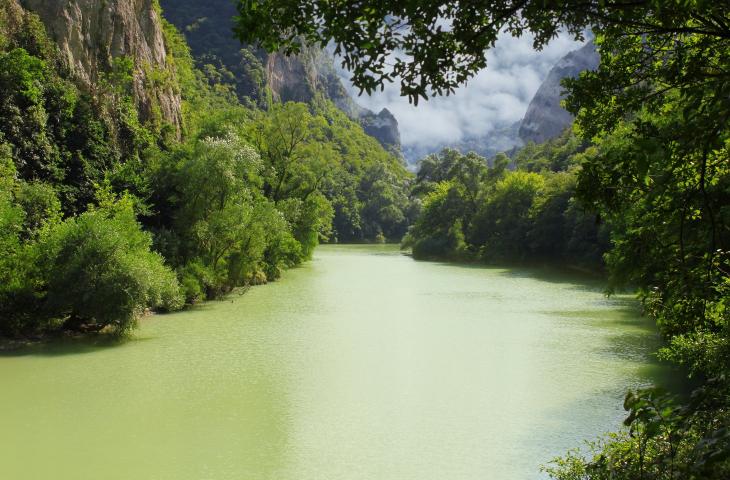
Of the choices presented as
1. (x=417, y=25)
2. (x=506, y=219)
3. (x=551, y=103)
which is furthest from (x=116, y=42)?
(x=551, y=103)

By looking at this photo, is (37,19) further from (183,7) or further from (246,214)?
(183,7)

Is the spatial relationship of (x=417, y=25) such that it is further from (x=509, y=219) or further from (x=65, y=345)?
(x=509, y=219)

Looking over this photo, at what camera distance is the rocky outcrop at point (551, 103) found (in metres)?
143

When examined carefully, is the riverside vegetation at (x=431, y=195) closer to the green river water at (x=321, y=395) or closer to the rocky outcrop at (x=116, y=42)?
the rocky outcrop at (x=116, y=42)

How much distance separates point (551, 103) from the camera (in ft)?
484

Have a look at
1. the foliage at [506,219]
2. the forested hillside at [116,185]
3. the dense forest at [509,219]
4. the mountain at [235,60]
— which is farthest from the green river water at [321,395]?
the mountain at [235,60]

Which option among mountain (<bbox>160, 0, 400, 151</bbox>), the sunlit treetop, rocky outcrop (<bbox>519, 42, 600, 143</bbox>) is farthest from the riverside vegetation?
rocky outcrop (<bbox>519, 42, 600, 143</bbox>)

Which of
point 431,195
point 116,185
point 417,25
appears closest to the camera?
point 417,25

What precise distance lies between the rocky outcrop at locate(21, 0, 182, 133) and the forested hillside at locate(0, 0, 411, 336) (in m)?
0.09

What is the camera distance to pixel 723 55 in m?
4.68

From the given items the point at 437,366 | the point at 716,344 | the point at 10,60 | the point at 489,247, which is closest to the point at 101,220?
the point at 10,60

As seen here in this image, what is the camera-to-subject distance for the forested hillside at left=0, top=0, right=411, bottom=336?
1619 centimetres

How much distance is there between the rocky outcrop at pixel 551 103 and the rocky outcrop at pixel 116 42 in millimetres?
120757

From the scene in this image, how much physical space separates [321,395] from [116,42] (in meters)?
22.2
